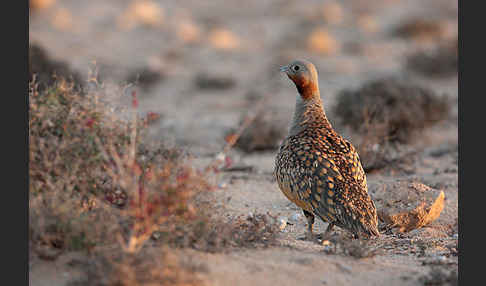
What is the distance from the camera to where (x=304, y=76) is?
5652 millimetres

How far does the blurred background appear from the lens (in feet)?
45.8

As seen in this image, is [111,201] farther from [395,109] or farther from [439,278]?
[395,109]

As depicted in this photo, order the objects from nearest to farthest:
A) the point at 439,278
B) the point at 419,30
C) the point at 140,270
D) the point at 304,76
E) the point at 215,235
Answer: the point at 140,270 < the point at 439,278 < the point at 215,235 < the point at 304,76 < the point at 419,30

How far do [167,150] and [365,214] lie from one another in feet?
6.17

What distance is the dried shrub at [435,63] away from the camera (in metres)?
16.9

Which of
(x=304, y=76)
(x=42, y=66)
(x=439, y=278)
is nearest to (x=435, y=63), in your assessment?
(x=42, y=66)

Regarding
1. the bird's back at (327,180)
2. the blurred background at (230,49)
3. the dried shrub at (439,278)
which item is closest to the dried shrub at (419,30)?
the blurred background at (230,49)

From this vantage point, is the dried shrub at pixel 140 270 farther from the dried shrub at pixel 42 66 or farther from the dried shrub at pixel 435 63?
the dried shrub at pixel 435 63

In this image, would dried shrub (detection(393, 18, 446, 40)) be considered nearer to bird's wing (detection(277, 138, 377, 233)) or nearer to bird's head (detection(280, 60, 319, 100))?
bird's head (detection(280, 60, 319, 100))

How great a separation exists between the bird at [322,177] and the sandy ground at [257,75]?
0.34m

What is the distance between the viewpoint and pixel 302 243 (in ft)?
16.6

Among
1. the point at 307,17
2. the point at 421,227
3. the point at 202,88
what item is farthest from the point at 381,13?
the point at 421,227

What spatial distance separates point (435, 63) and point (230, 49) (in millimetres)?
7710

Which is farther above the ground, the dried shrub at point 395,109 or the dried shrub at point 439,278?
the dried shrub at point 395,109
